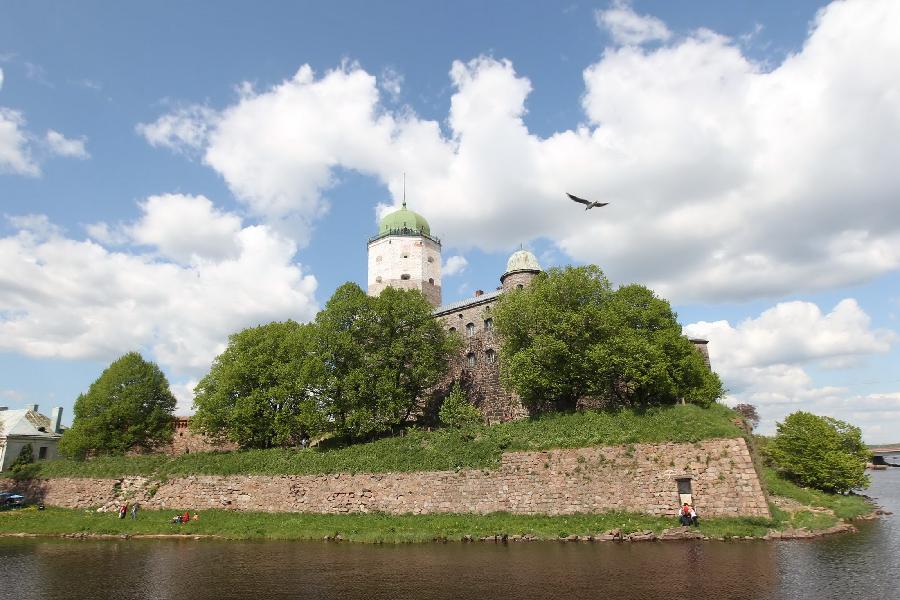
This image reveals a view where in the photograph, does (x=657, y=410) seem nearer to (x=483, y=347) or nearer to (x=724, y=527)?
(x=724, y=527)

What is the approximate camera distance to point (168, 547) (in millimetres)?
26922

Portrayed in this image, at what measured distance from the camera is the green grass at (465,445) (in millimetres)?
29219

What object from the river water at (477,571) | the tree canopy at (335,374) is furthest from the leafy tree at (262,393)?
the river water at (477,571)

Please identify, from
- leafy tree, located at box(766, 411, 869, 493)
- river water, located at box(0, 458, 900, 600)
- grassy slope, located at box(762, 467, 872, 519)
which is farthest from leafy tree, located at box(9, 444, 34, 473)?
leafy tree, located at box(766, 411, 869, 493)

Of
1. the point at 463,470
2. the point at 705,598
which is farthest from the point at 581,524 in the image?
the point at 705,598

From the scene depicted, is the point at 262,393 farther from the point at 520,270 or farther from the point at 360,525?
the point at 520,270

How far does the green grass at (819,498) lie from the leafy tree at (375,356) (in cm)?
2370

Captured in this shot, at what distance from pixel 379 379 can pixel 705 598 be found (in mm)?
29972

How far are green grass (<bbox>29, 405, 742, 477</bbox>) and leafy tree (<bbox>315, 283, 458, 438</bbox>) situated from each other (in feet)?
8.91

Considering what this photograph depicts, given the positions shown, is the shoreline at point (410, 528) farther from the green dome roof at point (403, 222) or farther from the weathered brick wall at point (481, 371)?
the green dome roof at point (403, 222)

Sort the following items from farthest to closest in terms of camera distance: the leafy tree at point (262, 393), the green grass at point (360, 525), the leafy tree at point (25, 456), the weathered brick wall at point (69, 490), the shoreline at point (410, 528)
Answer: the leafy tree at point (25, 456) < the leafy tree at point (262, 393) < the weathered brick wall at point (69, 490) < the green grass at point (360, 525) < the shoreline at point (410, 528)

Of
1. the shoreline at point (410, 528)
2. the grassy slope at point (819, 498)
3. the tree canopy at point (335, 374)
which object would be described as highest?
the tree canopy at point (335, 374)

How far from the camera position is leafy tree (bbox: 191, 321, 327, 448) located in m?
42.1

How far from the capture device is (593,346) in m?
36.0
